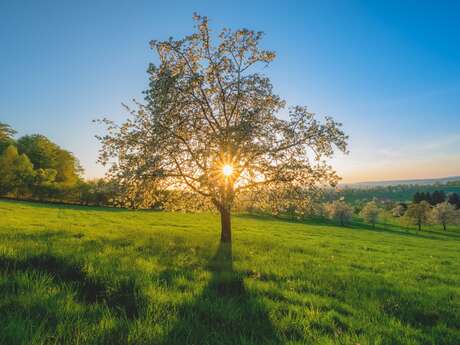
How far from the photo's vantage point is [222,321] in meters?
4.24

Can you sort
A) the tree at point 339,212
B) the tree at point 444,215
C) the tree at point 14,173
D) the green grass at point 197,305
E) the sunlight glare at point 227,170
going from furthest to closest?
the tree at point 339,212, the tree at point 444,215, the tree at point 14,173, the sunlight glare at point 227,170, the green grass at point 197,305

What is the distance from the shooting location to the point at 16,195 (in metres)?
63.9

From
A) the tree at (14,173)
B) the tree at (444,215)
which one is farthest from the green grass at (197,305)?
the tree at (444,215)

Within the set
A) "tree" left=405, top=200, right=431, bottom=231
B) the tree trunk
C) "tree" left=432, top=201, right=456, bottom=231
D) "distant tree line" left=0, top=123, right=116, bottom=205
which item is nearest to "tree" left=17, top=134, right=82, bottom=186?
"distant tree line" left=0, top=123, right=116, bottom=205

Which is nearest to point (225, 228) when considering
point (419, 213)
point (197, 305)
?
point (197, 305)

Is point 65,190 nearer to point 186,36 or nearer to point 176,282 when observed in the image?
point 186,36

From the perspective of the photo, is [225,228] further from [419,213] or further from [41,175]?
[419,213]

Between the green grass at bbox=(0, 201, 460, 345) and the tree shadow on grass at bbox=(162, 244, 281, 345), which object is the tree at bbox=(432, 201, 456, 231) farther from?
the tree shadow on grass at bbox=(162, 244, 281, 345)

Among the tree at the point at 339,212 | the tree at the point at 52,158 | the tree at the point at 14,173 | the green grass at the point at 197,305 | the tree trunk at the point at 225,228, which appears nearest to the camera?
the green grass at the point at 197,305

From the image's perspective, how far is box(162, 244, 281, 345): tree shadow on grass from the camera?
3545mm

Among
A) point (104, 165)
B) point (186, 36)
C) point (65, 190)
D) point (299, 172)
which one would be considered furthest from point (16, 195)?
point (299, 172)

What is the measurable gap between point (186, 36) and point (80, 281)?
1321cm

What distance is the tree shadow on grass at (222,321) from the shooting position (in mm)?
3545

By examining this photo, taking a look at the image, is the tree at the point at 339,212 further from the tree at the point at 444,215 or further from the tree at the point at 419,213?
the tree at the point at 444,215
